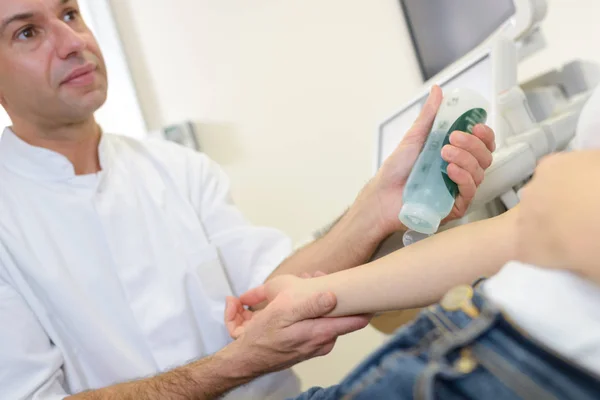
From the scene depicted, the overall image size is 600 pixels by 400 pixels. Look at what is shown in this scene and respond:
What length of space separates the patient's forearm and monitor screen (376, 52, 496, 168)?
25 centimetres

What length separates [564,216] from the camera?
27cm

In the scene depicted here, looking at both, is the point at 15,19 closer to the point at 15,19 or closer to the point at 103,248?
the point at 15,19

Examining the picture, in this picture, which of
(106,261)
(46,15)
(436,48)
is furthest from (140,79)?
(436,48)

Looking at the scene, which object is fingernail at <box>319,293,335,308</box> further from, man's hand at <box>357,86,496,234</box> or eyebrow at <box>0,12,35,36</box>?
eyebrow at <box>0,12,35,36</box>

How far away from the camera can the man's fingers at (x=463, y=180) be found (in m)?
0.53

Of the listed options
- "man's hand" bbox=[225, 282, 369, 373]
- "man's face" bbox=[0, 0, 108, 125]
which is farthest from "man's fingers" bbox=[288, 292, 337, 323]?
"man's face" bbox=[0, 0, 108, 125]

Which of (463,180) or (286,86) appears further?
(286,86)

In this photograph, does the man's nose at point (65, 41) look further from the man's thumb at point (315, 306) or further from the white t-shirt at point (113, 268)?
the man's thumb at point (315, 306)

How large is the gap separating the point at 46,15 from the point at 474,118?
0.81 m

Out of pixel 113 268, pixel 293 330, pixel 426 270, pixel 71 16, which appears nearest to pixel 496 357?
pixel 426 270

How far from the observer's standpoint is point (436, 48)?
135cm

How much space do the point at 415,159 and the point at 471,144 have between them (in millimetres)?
109

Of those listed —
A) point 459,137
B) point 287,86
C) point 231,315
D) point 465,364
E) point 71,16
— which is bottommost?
point 231,315

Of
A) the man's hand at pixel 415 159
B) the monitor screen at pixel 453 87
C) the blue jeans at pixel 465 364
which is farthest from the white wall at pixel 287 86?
the blue jeans at pixel 465 364
